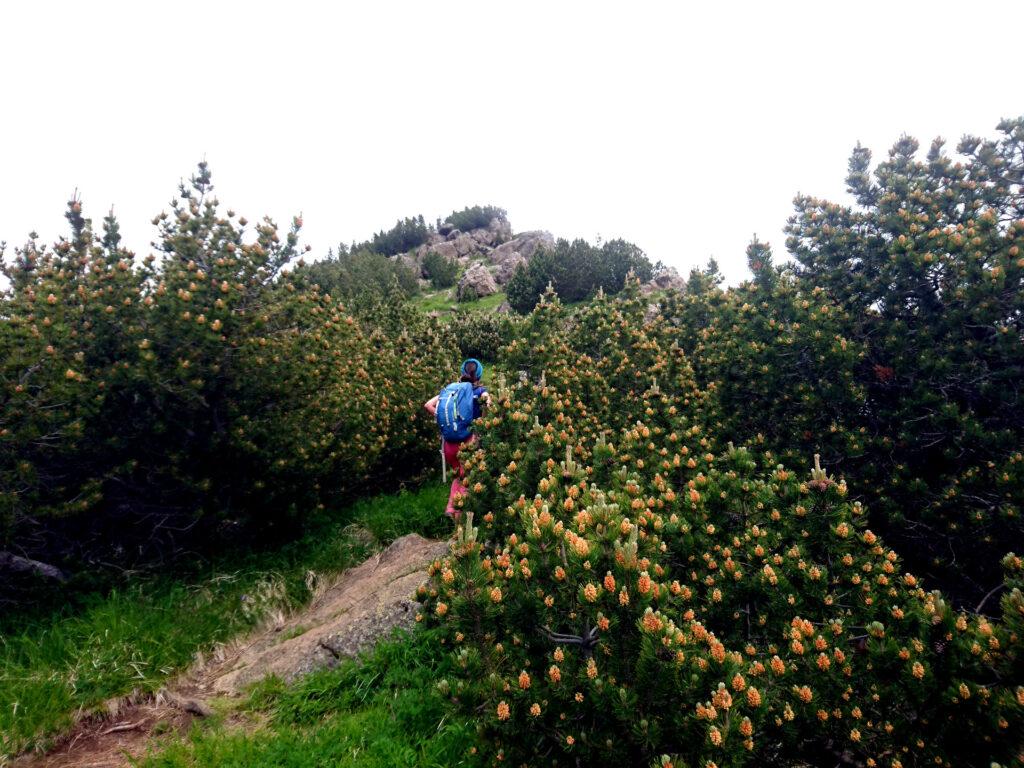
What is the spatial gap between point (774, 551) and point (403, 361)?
791 cm

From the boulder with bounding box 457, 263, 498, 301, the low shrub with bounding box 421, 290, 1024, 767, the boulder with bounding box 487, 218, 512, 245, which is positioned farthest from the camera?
the boulder with bounding box 487, 218, 512, 245

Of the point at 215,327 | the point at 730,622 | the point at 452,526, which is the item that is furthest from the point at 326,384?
the point at 730,622

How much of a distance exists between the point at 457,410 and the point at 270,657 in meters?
3.28

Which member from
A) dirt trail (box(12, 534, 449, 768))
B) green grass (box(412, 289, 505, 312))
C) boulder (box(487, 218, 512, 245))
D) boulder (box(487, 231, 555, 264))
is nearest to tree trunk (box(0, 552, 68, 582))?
dirt trail (box(12, 534, 449, 768))

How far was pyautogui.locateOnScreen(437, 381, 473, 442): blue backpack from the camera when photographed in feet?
22.2

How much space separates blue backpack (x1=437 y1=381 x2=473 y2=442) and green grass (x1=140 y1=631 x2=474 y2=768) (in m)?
2.75

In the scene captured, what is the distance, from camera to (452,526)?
294 inches

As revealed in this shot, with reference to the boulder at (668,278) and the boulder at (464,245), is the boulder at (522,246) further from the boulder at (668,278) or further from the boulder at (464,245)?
the boulder at (668,278)

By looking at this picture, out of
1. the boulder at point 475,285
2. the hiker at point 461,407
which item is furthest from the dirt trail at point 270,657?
the boulder at point 475,285

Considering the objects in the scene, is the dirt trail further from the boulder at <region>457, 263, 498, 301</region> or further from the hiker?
the boulder at <region>457, 263, 498, 301</region>

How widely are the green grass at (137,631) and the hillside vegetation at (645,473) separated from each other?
0.60 m

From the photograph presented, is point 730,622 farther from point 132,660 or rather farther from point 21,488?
point 21,488

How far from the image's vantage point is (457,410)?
22.3 ft

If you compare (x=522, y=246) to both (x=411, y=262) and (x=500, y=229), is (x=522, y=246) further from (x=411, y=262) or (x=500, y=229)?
(x=411, y=262)
